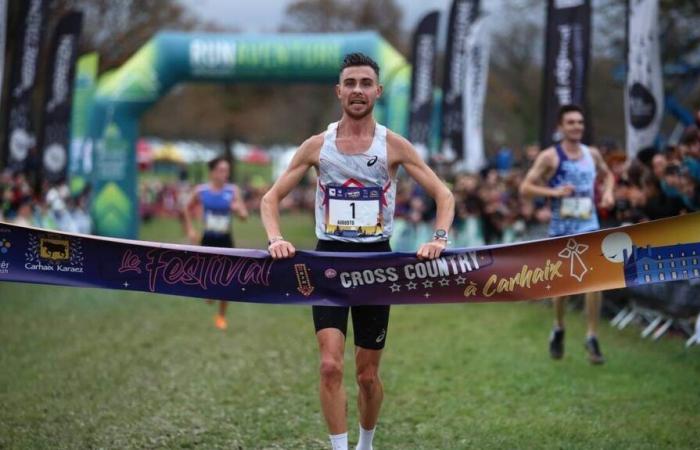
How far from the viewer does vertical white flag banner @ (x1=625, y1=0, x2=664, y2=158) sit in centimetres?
1128

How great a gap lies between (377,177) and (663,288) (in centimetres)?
632

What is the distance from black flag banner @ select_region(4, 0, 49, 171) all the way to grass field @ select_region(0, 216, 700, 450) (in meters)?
5.48

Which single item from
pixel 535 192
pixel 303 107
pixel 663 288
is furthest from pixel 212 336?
pixel 303 107

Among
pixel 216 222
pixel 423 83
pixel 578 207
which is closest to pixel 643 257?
pixel 578 207

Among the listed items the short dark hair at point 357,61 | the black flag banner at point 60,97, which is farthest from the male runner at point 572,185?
the black flag banner at point 60,97

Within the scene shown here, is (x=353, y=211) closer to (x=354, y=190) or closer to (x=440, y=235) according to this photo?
(x=354, y=190)

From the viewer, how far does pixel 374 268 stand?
514 cm

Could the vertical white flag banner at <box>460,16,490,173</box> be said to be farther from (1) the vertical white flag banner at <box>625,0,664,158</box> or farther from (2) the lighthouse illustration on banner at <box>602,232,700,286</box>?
(2) the lighthouse illustration on banner at <box>602,232,700,286</box>

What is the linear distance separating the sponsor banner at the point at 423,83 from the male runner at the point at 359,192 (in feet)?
47.1

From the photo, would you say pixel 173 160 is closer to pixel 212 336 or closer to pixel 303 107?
pixel 303 107

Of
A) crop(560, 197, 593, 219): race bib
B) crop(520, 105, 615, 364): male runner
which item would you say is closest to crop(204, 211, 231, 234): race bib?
crop(520, 105, 615, 364): male runner

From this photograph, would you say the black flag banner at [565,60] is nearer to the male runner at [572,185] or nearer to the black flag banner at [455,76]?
the male runner at [572,185]

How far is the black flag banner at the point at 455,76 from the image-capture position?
702 inches

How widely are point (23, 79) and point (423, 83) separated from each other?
8.31m
